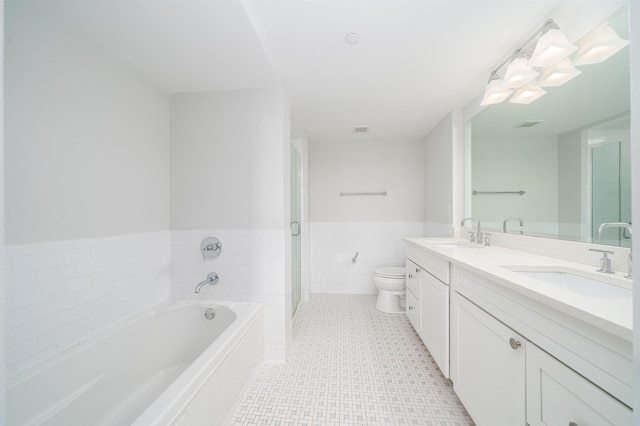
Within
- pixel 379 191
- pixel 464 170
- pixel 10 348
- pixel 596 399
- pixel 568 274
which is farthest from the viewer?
pixel 379 191

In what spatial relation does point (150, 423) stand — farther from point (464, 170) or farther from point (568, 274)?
point (464, 170)

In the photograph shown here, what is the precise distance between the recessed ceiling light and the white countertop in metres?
1.36

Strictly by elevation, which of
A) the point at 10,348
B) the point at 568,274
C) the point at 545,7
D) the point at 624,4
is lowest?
the point at 10,348

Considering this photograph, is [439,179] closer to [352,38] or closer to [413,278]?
[413,278]

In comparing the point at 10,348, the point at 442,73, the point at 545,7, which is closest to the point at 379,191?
the point at 442,73

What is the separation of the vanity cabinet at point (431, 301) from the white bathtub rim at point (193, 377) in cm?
122

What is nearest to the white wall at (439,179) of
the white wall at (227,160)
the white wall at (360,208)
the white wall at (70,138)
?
the white wall at (360,208)

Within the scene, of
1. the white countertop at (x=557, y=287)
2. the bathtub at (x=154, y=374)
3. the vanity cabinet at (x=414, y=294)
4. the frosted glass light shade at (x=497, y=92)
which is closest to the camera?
the white countertop at (x=557, y=287)

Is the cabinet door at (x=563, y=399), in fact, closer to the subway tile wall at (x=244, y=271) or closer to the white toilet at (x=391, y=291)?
the subway tile wall at (x=244, y=271)

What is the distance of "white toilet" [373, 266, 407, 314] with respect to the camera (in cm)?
263

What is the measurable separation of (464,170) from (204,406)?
8.46 ft

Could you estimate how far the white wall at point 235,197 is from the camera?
187cm

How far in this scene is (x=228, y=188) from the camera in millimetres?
1901

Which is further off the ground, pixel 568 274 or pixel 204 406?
pixel 568 274
